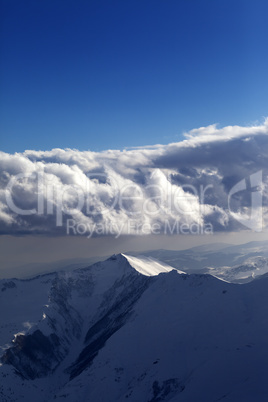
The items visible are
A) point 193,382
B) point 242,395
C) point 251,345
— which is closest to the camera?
point 242,395

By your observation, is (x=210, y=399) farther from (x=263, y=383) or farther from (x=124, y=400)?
(x=124, y=400)

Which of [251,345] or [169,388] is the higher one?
[251,345]

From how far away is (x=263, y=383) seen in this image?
165 metres

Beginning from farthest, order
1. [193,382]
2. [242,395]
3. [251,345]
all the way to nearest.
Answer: [251,345], [193,382], [242,395]

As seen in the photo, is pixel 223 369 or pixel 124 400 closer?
pixel 223 369

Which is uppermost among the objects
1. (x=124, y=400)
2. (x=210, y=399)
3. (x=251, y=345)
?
(x=251, y=345)

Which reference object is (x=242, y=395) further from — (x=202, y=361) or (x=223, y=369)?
(x=202, y=361)

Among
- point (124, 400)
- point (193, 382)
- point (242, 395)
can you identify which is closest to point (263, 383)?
point (242, 395)

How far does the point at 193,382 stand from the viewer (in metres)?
185

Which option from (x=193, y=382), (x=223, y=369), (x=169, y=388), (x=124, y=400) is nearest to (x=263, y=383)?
(x=223, y=369)

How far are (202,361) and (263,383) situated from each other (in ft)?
133

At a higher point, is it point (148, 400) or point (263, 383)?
point (263, 383)

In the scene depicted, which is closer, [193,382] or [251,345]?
[193,382]

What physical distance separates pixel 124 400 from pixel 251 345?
74.2 meters
